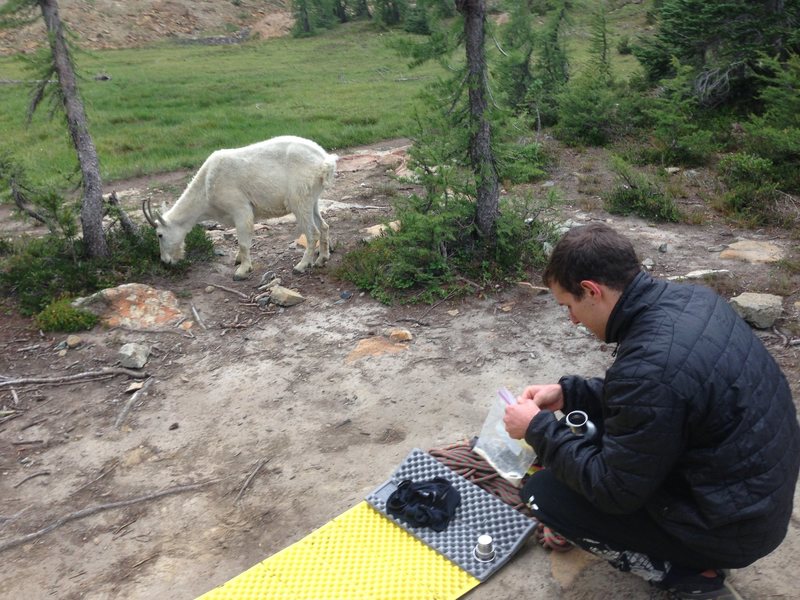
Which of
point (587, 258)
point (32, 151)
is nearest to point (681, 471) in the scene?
point (587, 258)

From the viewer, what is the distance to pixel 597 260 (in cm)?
263

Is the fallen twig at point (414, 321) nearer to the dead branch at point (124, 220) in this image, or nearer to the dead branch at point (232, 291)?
the dead branch at point (232, 291)

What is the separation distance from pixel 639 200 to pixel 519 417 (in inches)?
266

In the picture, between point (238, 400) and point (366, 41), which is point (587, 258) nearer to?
point (238, 400)

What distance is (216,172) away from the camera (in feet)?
26.2

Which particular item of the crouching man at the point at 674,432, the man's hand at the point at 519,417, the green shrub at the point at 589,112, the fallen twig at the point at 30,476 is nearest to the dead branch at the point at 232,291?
the fallen twig at the point at 30,476

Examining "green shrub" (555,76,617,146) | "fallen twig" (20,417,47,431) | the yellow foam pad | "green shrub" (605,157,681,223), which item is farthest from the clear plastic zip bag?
"green shrub" (555,76,617,146)

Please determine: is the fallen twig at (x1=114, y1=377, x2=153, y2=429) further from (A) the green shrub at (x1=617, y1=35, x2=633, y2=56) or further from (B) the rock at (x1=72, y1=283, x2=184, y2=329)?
(A) the green shrub at (x1=617, y1=35, x2=633, y2=56)

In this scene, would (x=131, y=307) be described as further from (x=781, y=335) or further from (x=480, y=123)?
(x=781, y=335)

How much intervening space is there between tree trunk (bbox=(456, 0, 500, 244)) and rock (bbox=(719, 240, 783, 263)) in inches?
109

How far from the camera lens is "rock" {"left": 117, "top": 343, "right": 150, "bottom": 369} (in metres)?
6.18

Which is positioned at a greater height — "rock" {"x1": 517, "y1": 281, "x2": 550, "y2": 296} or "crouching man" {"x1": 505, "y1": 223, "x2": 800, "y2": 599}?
"crouching man" {"x1": 505, "y1": 223, "x2": 800, "y2": 599}

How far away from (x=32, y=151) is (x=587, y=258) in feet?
53.4

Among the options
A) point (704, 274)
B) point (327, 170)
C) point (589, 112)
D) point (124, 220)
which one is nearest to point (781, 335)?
point (704, 274)
